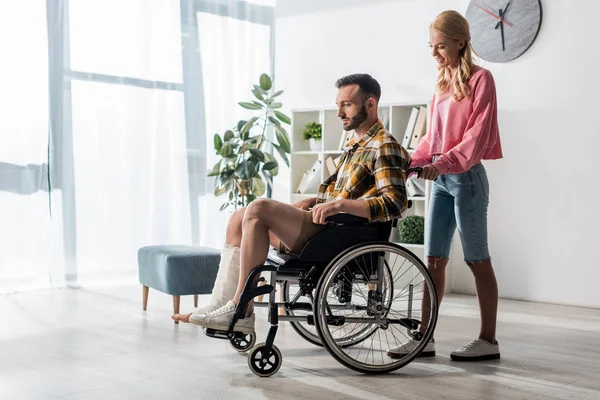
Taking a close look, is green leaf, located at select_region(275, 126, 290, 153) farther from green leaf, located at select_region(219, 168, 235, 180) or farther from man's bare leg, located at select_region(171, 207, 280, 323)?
man's bare leg, located at select_region(171, 207, 280, 323)

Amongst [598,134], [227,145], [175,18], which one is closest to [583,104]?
[598,134]

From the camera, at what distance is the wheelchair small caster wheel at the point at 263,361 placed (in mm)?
2570

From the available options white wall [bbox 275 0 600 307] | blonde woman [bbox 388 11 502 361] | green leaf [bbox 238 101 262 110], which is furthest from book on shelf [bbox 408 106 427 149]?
blonde woman [bbox 388 11 502 361]

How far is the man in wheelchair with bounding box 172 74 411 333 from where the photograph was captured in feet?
8.39

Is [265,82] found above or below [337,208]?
above

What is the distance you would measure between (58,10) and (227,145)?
136 cm

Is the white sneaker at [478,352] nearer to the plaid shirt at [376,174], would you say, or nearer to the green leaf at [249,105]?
the plaid shirt at [376,174]

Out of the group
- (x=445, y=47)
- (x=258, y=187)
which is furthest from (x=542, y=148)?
(x=445, y=47)

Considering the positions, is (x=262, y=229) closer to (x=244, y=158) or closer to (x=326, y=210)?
(x=326, y=210)

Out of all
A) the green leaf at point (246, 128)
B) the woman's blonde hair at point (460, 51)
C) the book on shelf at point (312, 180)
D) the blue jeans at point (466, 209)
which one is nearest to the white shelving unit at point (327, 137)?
the book on shelf at point (312, 180)

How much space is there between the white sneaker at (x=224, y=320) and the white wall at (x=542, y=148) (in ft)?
8.40

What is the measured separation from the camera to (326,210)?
2545mm

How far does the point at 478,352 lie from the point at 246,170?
2652mm

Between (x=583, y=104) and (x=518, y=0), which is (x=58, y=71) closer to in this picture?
(x=518, y=0)
